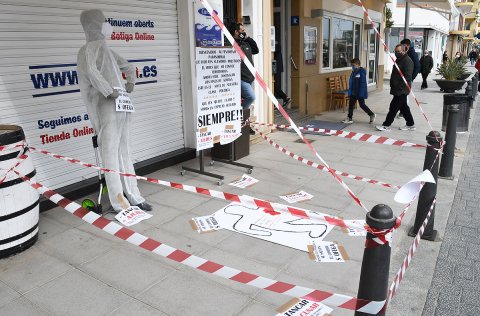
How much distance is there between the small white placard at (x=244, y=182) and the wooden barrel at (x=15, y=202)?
255 cm

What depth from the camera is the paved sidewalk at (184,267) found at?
2.96m

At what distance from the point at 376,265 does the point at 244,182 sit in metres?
3.70

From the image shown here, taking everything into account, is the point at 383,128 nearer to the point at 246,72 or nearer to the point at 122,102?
the point at 246,72

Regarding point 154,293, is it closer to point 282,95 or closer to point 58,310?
point 58,310

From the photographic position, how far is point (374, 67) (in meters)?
16.7

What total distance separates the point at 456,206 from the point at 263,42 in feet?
15.2

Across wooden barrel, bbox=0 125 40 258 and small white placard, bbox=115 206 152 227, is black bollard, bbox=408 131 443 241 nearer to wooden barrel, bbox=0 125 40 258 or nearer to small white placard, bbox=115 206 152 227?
small white placard, bbox=115 206 152 227

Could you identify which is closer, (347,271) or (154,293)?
(154,293)

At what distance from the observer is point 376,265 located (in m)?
1.94

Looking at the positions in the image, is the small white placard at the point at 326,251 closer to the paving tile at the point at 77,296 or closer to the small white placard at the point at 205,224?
the small white placard at the point at 205,224

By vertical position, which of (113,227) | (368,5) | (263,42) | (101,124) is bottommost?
(113,227)

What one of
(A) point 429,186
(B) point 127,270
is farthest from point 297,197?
(B) point 127,270

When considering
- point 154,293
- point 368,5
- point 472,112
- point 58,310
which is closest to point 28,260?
point 58,310

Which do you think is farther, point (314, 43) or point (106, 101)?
point (314, 43)
